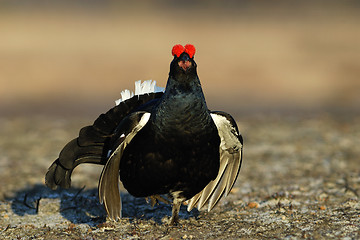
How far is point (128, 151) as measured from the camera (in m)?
4.67

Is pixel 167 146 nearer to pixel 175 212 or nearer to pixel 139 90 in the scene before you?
pixel 175 212

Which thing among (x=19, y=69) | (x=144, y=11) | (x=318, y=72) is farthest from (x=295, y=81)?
(x=144, y=11)

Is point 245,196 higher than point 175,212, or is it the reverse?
point 175,212

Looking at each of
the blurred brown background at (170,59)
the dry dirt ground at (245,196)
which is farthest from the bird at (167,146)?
the blurred brown background at (170,59)

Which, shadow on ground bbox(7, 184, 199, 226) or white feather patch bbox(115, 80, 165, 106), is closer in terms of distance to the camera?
white feather patch bbox(115, 80, 165, 106)

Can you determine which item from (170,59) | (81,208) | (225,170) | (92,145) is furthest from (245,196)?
(170,59)

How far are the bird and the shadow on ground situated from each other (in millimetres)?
561

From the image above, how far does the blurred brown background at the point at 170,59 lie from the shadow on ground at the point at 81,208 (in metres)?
7.62

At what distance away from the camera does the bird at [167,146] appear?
175 inches

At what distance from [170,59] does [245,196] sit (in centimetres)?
1404

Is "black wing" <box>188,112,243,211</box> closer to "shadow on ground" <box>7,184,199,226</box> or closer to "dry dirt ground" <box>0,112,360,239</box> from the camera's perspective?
"dry dirt ground" <box>0,112,360,239</box>

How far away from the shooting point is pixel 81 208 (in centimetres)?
588

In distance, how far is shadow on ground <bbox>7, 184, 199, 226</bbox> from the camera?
5.60 meters

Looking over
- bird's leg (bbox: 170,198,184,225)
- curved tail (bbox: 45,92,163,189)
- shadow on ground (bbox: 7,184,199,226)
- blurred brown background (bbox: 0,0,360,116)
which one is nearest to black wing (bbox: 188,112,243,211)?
bird's leg (bbox: 170,198,184,225)
